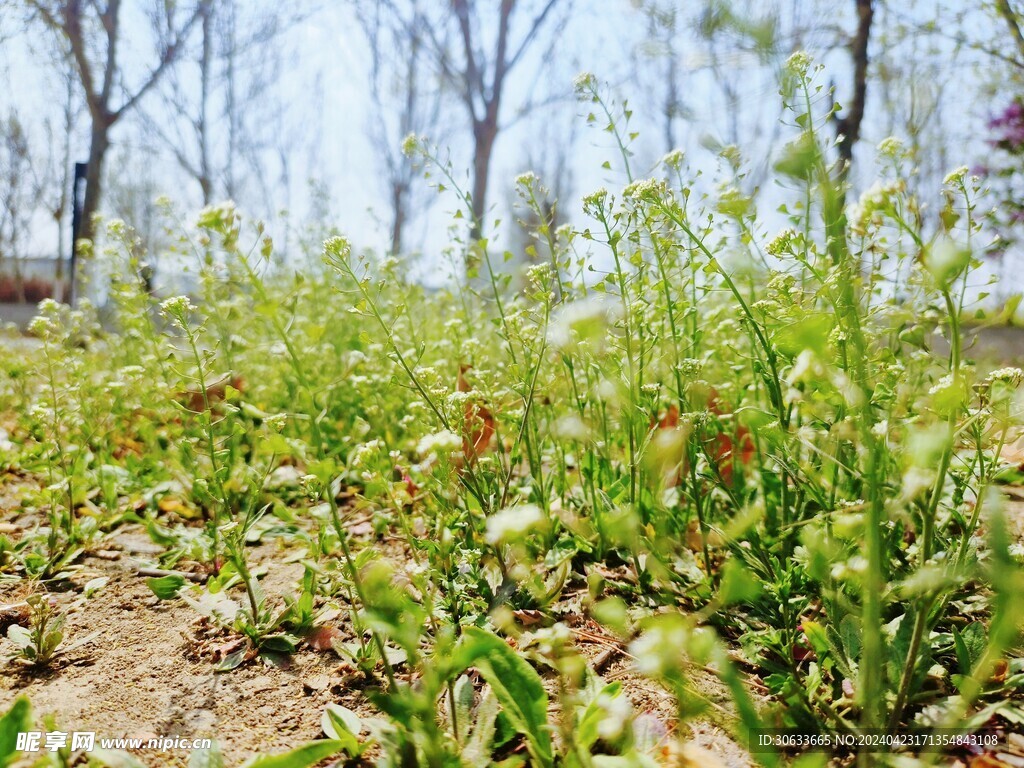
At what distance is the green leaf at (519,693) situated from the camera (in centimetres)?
101

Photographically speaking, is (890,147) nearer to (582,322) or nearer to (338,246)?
(582,322)

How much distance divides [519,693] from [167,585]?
1027mm

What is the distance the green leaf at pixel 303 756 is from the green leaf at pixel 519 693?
237mm

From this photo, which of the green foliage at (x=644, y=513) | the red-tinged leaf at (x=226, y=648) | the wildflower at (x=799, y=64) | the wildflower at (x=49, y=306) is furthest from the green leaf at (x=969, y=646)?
the wildflower at (x=49, y=306)

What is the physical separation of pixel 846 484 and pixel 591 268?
2.75ft

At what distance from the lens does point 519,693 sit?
3.52 feet

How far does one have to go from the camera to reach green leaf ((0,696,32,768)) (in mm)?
977

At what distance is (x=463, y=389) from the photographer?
236 cm

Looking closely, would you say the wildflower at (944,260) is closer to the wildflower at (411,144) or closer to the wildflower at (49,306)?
the wildflower at (411,144)

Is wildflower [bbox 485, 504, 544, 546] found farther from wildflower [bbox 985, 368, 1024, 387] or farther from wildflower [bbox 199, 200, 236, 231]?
wildflower [bbox 985, 368, 1024, 387]

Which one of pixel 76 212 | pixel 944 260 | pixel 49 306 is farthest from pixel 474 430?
pixel 76 212

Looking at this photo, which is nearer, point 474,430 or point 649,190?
point 649,190

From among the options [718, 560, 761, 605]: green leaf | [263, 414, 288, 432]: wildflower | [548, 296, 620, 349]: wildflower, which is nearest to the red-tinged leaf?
[263, 414, 288, 432]: wildflower

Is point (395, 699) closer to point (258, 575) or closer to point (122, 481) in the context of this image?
point (258, 575)
